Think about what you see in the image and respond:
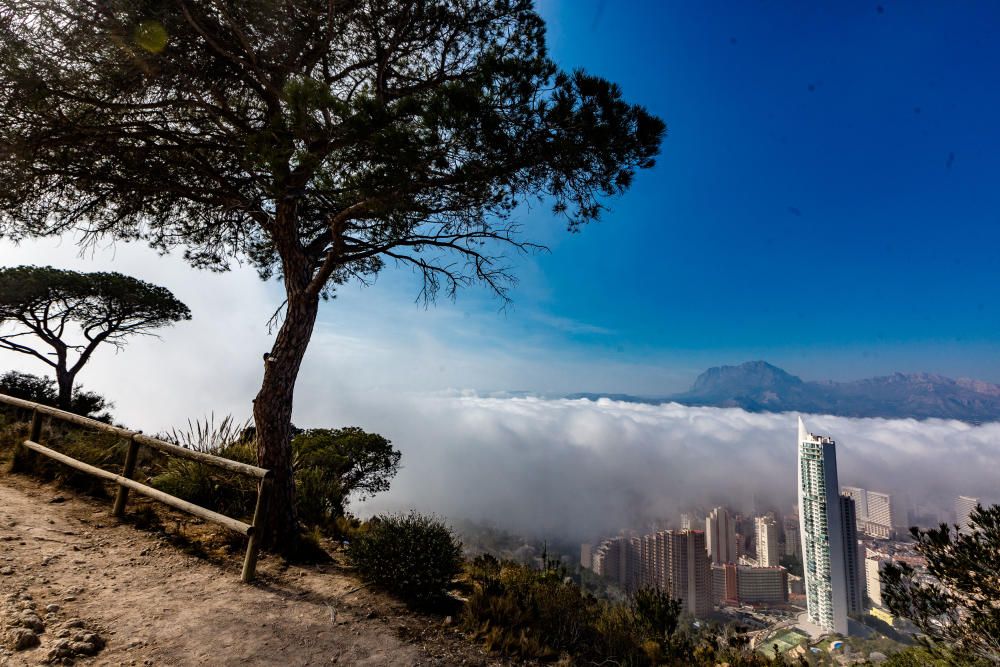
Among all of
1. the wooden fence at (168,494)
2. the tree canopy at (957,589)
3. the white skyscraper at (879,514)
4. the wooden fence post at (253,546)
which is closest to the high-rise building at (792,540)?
the white skyscraper at (879,514)

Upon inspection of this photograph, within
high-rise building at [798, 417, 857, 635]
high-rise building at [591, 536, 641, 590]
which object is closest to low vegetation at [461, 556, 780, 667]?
high-rise building at [798, 417, 857, 635]

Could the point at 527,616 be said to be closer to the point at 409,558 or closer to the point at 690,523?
the point at 409,558

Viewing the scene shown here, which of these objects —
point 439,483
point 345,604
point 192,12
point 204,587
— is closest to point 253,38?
point 192,12

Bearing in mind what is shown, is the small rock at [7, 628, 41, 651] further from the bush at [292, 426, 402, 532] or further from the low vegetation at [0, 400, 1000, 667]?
the bush at [292, 426, 402, 532]

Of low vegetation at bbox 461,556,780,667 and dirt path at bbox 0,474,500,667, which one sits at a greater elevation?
dirt path at bbox 0,474,500,667

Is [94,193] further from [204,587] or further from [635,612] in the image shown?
[635,612]

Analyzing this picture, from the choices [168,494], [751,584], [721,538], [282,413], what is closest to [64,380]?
[168,494]

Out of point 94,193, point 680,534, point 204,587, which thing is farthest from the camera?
point 680,534

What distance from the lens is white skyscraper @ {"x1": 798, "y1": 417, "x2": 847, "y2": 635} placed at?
27.6 meters

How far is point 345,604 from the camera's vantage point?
4340 mm

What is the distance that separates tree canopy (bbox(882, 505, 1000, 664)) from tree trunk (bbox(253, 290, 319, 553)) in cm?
765

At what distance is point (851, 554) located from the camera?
84.1 feet

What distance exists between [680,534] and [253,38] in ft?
120

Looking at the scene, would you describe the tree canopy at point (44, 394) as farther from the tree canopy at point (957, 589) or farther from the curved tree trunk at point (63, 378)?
the tree canopy at point (957, 589)
